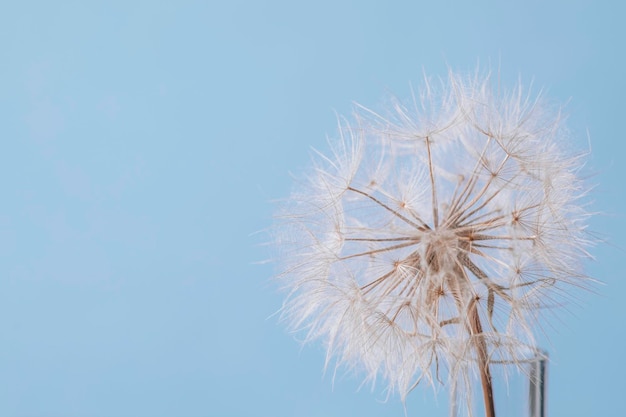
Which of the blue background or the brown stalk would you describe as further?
the blue background

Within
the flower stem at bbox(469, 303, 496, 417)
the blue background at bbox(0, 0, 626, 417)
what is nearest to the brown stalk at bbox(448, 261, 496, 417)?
the flower stem at bbox(469, 303, 496, 417)

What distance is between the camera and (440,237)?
1.44 m

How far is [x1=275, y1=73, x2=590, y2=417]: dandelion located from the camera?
1.46 metres

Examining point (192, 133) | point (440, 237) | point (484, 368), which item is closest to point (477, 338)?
point (484, 368)

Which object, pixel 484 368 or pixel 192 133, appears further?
pixel 192 133

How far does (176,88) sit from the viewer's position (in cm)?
290

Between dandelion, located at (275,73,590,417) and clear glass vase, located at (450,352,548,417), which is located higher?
dandelion, located at (275,73,590,417)

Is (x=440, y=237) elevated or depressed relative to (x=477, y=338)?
elevated

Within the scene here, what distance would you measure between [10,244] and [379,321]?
1.76 metres

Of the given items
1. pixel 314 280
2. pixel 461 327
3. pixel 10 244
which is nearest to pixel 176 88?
pixel 10 244

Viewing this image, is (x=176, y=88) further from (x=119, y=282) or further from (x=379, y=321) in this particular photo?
(x=379, y=321)

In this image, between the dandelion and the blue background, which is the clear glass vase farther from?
the blue background

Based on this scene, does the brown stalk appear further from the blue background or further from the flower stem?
the blue background

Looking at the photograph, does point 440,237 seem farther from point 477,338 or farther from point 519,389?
point 519,389
